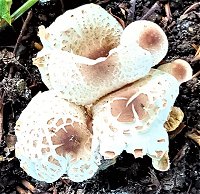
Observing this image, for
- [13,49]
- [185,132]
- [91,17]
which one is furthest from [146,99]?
[13,49]

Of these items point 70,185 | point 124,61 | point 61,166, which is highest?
point 124,61

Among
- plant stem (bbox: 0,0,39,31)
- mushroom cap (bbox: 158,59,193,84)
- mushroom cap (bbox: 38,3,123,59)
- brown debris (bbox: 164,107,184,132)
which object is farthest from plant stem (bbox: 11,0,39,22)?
brown debris (bbox: 164,107,184,132)

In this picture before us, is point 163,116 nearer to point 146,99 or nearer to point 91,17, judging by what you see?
point 146,99

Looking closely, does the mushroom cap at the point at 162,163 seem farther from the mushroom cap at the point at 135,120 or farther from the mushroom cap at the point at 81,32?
the mushroom cap at the point at 81,32

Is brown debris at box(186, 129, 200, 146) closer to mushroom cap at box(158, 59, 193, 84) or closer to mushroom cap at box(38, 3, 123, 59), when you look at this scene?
mushroom cap at box(158, 59, 193, 84)

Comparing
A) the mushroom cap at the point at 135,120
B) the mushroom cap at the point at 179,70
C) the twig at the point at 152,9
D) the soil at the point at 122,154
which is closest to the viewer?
the mushroom cap at the point at 135,120

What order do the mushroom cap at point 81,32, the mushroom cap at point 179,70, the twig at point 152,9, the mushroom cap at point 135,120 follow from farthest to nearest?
1. the twig at point 152,9
2. the mushroom cap at point 179,70
3. the mushroom cap at point 81,32
4. the mushroom cap at point 135,120

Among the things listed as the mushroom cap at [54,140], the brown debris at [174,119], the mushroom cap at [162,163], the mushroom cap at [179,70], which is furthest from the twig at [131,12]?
the mushroom cap at [162,163]
